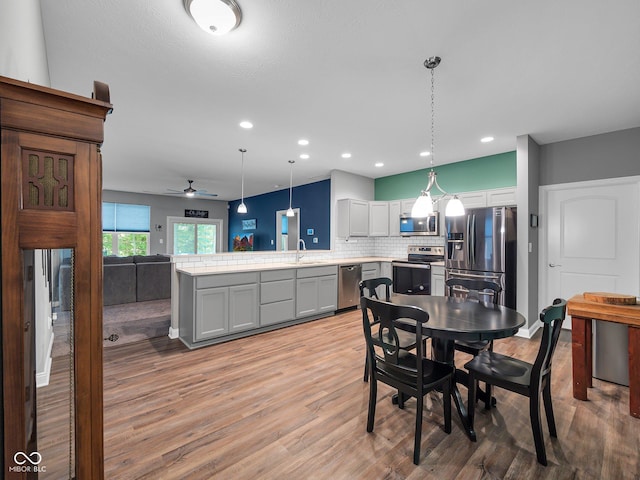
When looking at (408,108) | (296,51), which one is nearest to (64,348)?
(296,51)

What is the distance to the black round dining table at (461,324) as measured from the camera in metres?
1.86

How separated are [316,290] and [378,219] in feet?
7.07

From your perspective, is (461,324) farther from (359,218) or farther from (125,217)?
(125,217)

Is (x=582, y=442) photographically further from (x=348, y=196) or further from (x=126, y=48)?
(x=348, y=196)

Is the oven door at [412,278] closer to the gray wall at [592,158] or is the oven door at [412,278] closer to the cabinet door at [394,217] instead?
the cabinet door at [394,217]

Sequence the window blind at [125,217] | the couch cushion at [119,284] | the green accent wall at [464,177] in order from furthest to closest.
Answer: the window blind at [125,217]
the couch cushion at [119,284]
the green accent wall at [464,177]

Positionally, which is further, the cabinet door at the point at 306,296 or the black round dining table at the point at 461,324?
the cabinet door at the point at 306,296

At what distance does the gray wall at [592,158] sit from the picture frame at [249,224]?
289 inches

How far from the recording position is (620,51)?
221cm

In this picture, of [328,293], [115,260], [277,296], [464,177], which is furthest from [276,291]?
[464,177]

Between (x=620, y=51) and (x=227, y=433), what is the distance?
3855mm

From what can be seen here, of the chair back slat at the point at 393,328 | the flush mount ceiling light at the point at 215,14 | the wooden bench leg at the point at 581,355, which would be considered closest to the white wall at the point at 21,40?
the flush mount ceiling light at the point at 215,14

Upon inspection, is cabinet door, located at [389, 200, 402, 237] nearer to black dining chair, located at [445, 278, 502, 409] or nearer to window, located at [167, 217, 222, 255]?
black dining chair, located at [445, 278, 502, 409]

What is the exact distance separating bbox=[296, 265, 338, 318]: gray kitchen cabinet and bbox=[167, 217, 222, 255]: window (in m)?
6.33
